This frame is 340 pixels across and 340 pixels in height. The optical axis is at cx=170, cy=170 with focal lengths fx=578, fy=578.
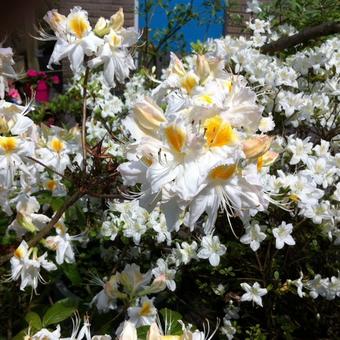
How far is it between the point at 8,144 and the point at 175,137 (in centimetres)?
61

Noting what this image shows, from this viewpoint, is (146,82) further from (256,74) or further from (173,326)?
(173,326)

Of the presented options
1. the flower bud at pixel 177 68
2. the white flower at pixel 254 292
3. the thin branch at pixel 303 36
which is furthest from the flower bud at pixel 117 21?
the thin branch at pixel 303 36

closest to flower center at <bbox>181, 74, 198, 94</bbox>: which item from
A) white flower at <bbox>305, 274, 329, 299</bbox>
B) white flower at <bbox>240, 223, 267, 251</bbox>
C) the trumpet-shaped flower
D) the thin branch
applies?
the trumpet-shaped flower

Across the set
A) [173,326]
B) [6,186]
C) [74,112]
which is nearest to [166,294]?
[173,326]

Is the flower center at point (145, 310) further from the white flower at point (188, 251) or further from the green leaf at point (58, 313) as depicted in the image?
the white flower at point (188, 251)

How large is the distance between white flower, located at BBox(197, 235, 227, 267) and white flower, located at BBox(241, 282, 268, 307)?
18cm

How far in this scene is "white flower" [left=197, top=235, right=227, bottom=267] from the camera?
2154 millimetres

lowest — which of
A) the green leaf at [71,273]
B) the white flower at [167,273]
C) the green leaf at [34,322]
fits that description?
the green leaf at [71,273]

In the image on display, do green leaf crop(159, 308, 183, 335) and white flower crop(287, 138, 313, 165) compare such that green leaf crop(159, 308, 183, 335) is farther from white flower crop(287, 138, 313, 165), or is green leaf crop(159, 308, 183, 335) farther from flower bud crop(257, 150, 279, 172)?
white flower crop(287, 138, 313, 165)

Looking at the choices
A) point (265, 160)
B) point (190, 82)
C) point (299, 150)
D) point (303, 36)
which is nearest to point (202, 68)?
point (190, 82)

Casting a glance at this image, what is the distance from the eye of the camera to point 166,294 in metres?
2.48

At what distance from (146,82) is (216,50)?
4.26 feet

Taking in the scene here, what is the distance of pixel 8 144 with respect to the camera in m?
1.57

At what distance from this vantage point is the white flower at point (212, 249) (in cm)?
215
